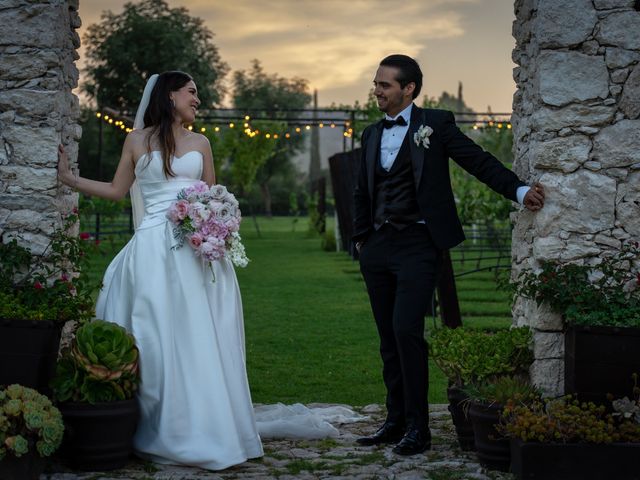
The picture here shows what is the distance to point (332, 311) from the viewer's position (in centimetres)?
1520

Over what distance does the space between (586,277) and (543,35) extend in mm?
1493

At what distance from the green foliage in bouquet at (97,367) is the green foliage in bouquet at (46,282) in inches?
10.9

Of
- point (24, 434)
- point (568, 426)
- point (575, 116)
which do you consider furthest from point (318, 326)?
point (24, 434)

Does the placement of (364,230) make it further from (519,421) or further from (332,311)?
(332,311)

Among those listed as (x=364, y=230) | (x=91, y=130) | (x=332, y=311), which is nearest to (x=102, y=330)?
(x=364, y=230)

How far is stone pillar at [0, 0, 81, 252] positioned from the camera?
21.5ft

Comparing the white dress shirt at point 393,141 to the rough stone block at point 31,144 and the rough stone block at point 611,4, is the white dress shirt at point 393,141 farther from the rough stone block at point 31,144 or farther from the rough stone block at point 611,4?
the rough stone block at point 31,144

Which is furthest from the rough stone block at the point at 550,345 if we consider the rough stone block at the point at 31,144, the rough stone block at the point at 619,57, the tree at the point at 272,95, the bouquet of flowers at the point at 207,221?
the tree at the point at 272,95

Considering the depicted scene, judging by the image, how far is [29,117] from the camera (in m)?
6.57

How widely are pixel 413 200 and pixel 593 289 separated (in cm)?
119

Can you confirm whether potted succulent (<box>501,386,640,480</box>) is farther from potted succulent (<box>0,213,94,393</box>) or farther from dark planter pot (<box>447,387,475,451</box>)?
potted succulent (<box>0,213,94,393</box>)

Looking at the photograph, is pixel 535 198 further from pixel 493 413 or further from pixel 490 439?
pixel 490 439

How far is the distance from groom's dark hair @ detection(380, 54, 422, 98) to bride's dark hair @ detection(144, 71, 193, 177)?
4.25ft

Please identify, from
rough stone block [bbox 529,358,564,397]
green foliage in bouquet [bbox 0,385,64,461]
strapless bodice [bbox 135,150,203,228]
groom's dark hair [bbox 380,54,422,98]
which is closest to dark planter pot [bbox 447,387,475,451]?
rough stone block [bbox 529,358,564,397]
